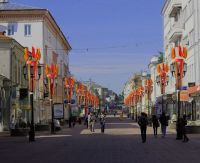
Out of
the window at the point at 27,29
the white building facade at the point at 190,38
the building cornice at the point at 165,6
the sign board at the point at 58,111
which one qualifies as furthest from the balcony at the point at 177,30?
the window at the point at 27,29

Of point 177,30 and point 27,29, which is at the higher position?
point 27,29

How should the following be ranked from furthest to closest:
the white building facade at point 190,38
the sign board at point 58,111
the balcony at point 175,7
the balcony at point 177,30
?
the balcony at point 175,7 → the balcony at point 177,30 → the sign board at point 58,111 → the white building facade at point 190,38

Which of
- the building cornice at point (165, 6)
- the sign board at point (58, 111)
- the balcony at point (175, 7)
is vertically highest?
the building cornice at point (165, 6)

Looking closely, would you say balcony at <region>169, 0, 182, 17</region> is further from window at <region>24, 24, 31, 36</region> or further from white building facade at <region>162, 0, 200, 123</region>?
window at <region>24, 24, 31, 36</region>

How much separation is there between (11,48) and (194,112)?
20.4 m

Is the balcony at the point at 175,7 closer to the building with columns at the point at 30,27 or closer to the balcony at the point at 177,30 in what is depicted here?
the balcony at the point at 177,30

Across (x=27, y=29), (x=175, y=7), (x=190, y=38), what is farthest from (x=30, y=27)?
(x=190, y=38)

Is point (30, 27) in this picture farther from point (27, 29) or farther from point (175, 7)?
point (175, 7)

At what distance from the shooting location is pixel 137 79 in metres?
189

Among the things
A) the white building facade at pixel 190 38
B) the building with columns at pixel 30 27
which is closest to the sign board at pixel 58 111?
the building with columns at pixel 30 27

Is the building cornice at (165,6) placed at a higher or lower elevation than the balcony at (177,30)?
higher

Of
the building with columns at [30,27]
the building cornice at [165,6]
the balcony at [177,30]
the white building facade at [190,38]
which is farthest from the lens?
the building cornice at [165,6]

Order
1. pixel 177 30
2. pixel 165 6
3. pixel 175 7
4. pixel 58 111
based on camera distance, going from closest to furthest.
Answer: pixel 58 111 → pixel 177 30 → pixel 175 7 → pixel 165 6

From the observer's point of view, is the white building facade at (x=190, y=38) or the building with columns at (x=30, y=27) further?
the building with columns at (x=30, y=27)
